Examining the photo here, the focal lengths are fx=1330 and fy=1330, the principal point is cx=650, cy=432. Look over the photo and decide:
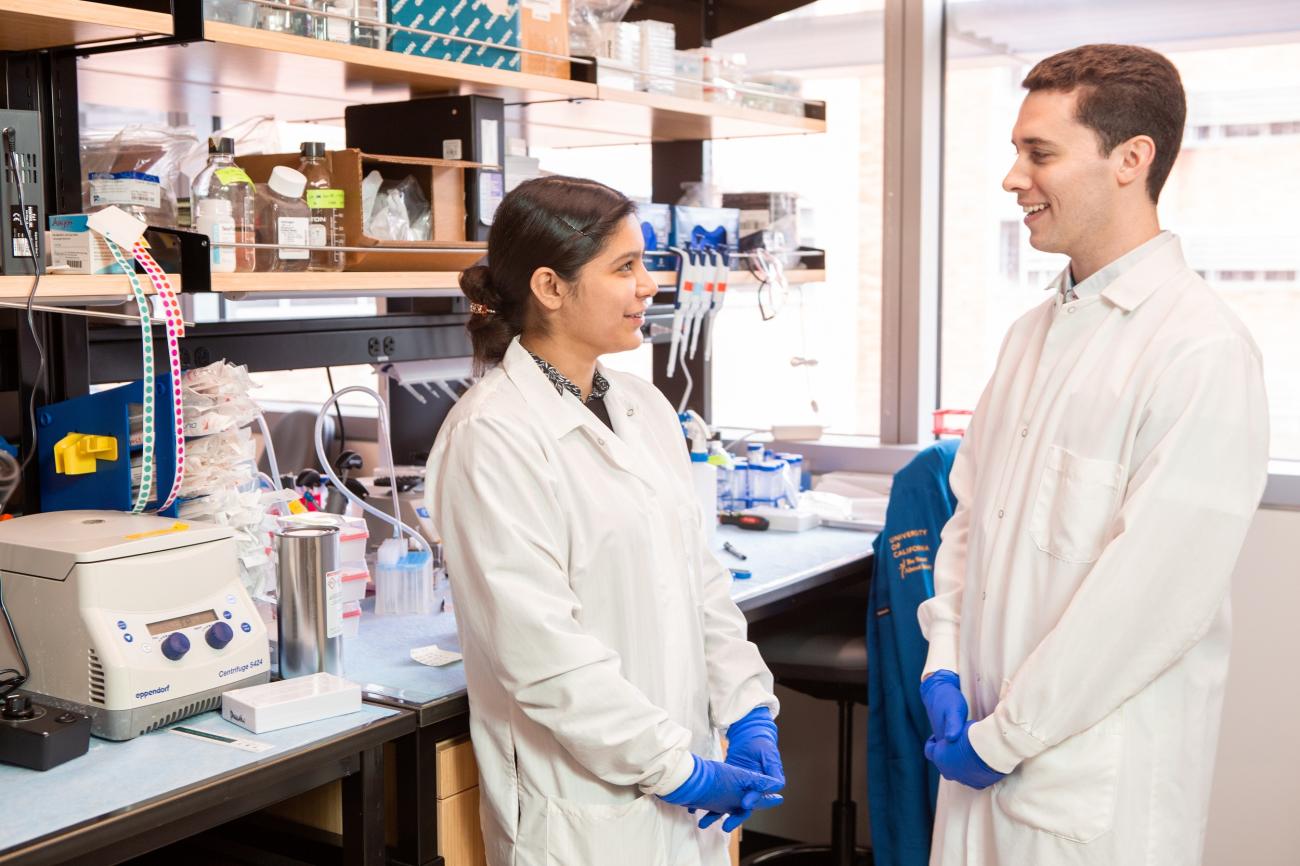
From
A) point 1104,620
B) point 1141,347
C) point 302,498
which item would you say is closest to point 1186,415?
point 1141,347

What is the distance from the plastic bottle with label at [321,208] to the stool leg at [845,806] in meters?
1.44

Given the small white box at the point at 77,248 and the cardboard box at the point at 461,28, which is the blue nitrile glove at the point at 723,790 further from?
the cardboard box at the point at 461,28

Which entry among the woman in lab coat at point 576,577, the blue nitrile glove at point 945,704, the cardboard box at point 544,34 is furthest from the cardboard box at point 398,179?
the blue nitrile glove at point 945,704

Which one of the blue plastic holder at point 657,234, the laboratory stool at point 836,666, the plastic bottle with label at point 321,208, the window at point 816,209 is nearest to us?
the plastic bottle with label at point 321,208

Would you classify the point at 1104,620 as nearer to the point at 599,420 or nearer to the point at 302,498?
the point at 599,420

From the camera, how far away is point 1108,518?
1655 millimetres

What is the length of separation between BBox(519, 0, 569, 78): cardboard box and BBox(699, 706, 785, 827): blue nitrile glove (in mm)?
1216

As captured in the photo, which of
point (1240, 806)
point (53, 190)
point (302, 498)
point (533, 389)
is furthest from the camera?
point (1240, 806)

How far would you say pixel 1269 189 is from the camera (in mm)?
2990

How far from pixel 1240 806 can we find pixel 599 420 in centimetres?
190

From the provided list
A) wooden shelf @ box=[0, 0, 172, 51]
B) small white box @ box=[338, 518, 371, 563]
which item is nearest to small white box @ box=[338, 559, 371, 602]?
small white box @ box=[338, 518, 371, 563]

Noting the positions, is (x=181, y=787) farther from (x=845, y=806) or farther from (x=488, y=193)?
(x=845, y=806)

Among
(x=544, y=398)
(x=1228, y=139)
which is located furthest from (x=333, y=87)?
(x=1228, y=139)

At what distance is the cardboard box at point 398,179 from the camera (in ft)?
6.85
